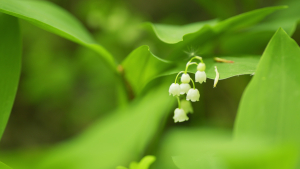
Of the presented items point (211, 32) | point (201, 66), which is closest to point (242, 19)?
point (211, 32)

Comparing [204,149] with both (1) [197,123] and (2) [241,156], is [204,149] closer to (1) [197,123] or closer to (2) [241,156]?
(2) [241,156]

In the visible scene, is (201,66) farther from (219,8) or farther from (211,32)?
(219,8)

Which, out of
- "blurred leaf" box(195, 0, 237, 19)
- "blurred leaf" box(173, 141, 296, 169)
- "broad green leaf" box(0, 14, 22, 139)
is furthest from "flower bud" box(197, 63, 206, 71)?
"blurred leaf" box(195, 0, 237, 19)

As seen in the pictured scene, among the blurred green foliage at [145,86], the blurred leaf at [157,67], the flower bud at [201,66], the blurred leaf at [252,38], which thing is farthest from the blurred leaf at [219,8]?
the flower bud at [201,66]

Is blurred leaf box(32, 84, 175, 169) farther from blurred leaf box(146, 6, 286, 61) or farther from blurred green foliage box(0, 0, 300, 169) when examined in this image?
blurred leaf box(146, 6, 286, 61)

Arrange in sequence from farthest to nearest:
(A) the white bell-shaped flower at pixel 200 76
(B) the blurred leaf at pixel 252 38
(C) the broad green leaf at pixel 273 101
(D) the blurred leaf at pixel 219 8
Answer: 1. (D) the blurred leaf at pixel 219 8
2. (B) the blurred leaf at pixel 252 38
3. (A) the white bell-shaped flower at pixel 200 76
4. (C) the broad green leaf at pixel 273 101

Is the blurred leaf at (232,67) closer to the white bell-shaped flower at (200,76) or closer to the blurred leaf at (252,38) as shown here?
the white bell-shaped flower at (200,76)
